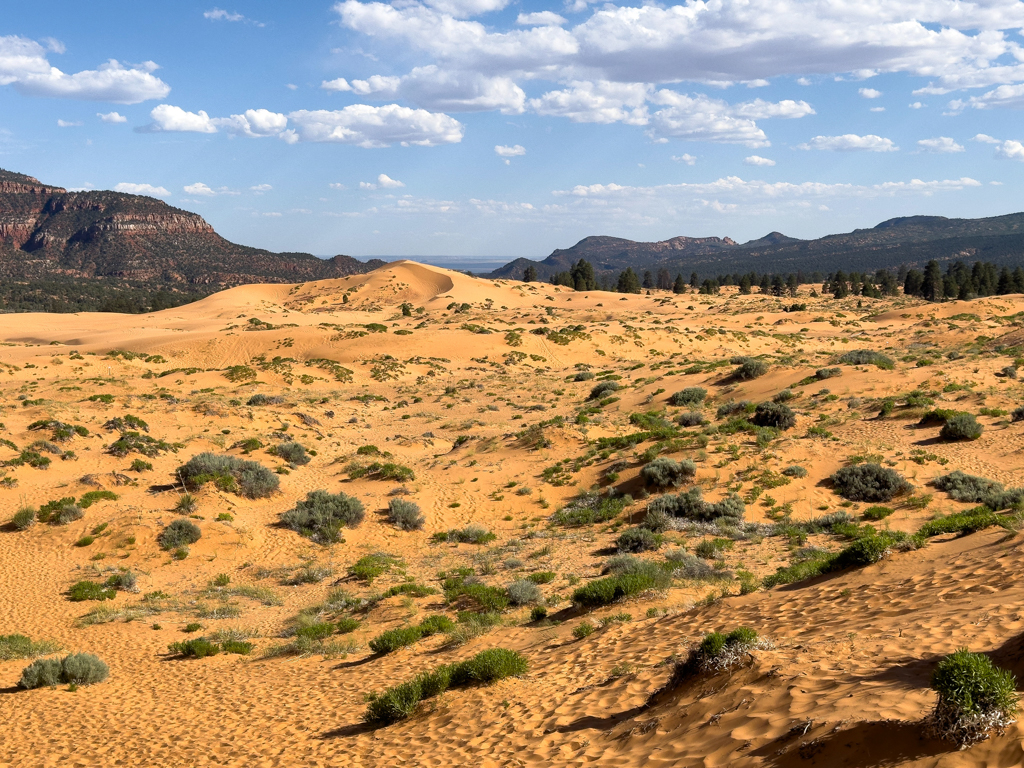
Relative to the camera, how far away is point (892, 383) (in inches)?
1087

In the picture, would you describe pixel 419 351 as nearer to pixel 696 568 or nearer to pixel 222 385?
pixel 222 385

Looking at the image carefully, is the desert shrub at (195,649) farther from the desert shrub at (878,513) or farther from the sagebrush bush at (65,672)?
the desert shrub at (878,513)

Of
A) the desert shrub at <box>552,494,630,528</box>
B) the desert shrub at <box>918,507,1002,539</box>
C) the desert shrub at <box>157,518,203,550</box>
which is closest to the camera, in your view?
the desert shrub at <box>918,507,1002,539</box>

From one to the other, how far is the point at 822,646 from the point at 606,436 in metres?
19.2

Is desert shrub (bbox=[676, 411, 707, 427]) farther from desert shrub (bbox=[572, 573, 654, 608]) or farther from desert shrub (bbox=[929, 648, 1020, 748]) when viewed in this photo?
desert shrub (bbox=[929, 648, 1020, 748])

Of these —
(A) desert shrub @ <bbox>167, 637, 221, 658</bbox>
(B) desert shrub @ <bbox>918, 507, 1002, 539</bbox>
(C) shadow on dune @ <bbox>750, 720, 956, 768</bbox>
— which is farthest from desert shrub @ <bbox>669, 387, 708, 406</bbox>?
(C) shadow on dune @ <bbox>750, 720, 956, 768</bbox>

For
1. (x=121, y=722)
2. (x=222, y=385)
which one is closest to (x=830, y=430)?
(x=121, y=722)

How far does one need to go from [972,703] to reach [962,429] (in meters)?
19.1

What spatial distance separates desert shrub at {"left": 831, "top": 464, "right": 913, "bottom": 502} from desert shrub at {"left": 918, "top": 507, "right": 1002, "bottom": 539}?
4.68 meters

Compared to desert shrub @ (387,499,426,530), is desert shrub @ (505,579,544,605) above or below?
above

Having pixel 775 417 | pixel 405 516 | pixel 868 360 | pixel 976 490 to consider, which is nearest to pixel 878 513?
pixel 976 490

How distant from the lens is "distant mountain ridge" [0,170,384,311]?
155500mm

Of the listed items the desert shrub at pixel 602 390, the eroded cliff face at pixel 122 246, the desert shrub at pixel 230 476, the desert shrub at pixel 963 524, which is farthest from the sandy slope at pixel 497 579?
the eroded cliff face at pixel 122 246

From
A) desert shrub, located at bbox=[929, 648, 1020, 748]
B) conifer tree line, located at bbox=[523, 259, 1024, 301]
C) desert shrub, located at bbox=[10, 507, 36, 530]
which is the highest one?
conifer tree line, located at bbox=[523, 259, 1024, 301]
